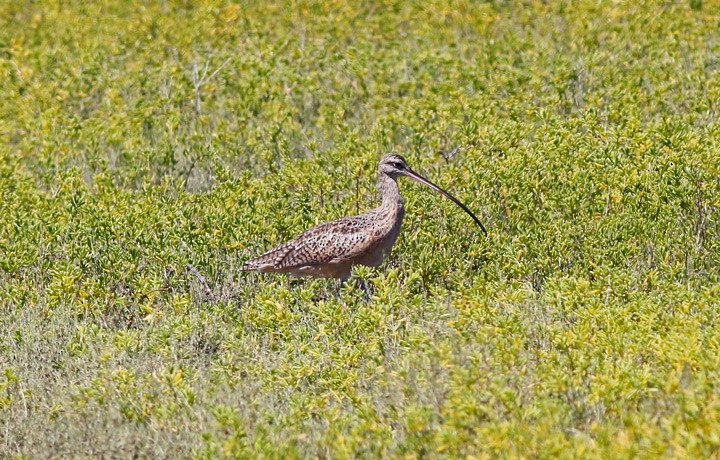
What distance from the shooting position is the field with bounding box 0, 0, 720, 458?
22.6ft

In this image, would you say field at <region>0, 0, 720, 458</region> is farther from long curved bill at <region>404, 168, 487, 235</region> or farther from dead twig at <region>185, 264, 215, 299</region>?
long curved bill at <region>404, 168, 487, 235</region>

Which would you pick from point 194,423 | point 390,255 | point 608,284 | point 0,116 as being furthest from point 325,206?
point 0,116

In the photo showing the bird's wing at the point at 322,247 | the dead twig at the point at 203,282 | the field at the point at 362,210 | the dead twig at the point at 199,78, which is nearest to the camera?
the field at the point at 362,210

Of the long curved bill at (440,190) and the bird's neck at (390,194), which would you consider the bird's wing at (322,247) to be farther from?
the long curved bill at (440,190)

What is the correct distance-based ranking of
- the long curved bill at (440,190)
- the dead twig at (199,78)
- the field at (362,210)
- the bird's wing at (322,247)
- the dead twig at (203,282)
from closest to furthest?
the field at (362,210) → the bird's wing at (322,247) → the dead twig at (203,282) → the long curved bill at (440,190) → the dead twig at (199,78)

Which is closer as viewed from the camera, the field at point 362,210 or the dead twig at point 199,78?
the field at point 362,210

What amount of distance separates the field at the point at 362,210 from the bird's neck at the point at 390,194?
355 mm

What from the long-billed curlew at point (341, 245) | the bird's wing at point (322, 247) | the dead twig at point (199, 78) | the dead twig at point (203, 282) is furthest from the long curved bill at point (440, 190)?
the dead twig at point (199, 78)

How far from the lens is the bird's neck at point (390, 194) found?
9406mm

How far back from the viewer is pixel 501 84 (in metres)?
12.7

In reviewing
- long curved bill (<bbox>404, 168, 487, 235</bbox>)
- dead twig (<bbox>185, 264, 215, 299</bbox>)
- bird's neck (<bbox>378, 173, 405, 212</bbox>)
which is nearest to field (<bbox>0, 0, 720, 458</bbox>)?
dead twig (<bbox>185, 264, 215, 299</bbox>)

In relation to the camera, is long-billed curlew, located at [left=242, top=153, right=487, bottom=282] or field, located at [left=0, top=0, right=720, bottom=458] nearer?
field, located at [left=0, top=0, right=720, bottom=458]

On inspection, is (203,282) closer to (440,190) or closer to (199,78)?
(440,190)

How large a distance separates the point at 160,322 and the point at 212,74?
17.5 ft
